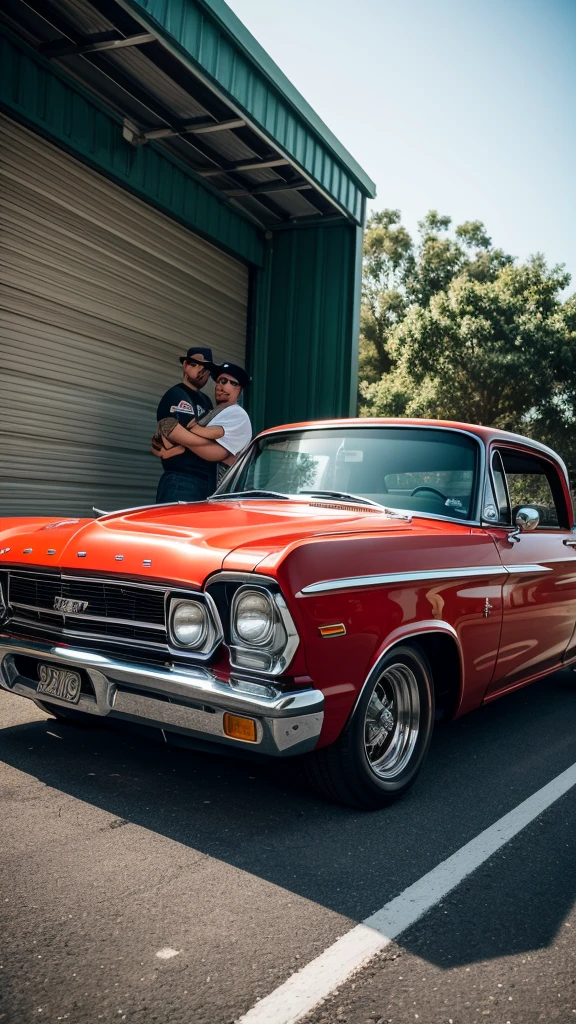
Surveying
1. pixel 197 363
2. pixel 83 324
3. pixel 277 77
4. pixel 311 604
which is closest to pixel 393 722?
pixel 311 604

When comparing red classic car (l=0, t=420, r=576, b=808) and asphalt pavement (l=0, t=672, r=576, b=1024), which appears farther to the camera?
red classic car (l=0, t=420, r=576, b=808)

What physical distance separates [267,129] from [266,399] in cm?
343

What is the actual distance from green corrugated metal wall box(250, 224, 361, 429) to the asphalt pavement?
6439 mm

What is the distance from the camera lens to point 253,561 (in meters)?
2.97

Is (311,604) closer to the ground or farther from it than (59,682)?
farther from it

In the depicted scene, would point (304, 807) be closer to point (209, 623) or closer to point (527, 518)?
point (209, 623)

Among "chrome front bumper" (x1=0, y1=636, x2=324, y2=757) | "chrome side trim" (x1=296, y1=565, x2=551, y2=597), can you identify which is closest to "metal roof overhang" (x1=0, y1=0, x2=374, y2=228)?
"chrome side trim" (x1=296, y1=565, x2=551, y2=597)

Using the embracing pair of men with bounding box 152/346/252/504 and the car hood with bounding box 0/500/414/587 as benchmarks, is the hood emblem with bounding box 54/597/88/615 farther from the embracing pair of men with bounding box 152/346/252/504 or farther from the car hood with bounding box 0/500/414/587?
the embracing pair of men with bounding box 152/346/252/504

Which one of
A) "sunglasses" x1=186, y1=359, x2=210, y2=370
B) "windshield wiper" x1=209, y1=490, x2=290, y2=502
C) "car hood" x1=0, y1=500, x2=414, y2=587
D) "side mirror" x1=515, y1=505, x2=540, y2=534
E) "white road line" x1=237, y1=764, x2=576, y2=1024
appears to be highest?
"sunglasses" x1=186, y1=359, x2=210, y2=370

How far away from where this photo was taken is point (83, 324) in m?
8.02

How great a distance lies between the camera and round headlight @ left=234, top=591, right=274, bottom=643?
9.67 ft

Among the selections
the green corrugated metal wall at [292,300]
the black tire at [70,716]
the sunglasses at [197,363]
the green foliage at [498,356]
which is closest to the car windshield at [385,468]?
the black tire at [70,716]

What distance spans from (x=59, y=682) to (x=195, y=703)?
703mm

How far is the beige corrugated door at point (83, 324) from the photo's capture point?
23.7 feet
